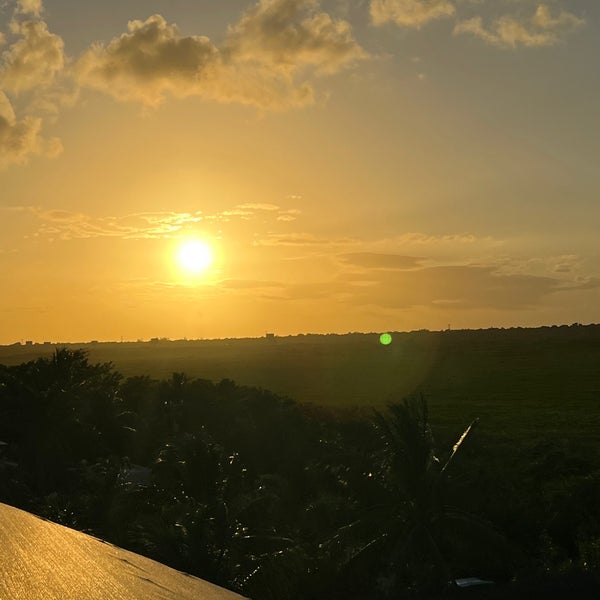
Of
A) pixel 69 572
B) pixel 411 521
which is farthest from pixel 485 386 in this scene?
pixel 69 572

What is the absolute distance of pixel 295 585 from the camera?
3856 cm

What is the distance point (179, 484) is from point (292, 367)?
158 metres

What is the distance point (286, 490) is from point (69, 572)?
53.1 m

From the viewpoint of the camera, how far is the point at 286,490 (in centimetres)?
5381

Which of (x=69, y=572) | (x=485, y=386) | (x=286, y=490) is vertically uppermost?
(x=69, y=572)

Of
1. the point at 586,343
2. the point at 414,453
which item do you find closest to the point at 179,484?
the point at 414,453

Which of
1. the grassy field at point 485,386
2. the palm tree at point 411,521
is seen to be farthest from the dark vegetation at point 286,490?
the grassy field at point 485,386

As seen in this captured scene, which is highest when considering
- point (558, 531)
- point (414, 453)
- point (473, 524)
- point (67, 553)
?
point (67, 553)

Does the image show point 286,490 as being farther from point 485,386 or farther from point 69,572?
point 485,386

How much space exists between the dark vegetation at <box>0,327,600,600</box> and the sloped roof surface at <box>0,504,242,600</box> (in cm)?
2074

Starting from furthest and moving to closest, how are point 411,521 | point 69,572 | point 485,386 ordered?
point 485,386
point 411,521
point 69,572

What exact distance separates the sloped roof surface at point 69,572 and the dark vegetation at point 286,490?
20745mm

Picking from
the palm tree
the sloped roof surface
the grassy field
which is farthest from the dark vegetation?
the grassy field

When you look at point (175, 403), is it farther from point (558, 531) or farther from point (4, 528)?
point (4, 528)
